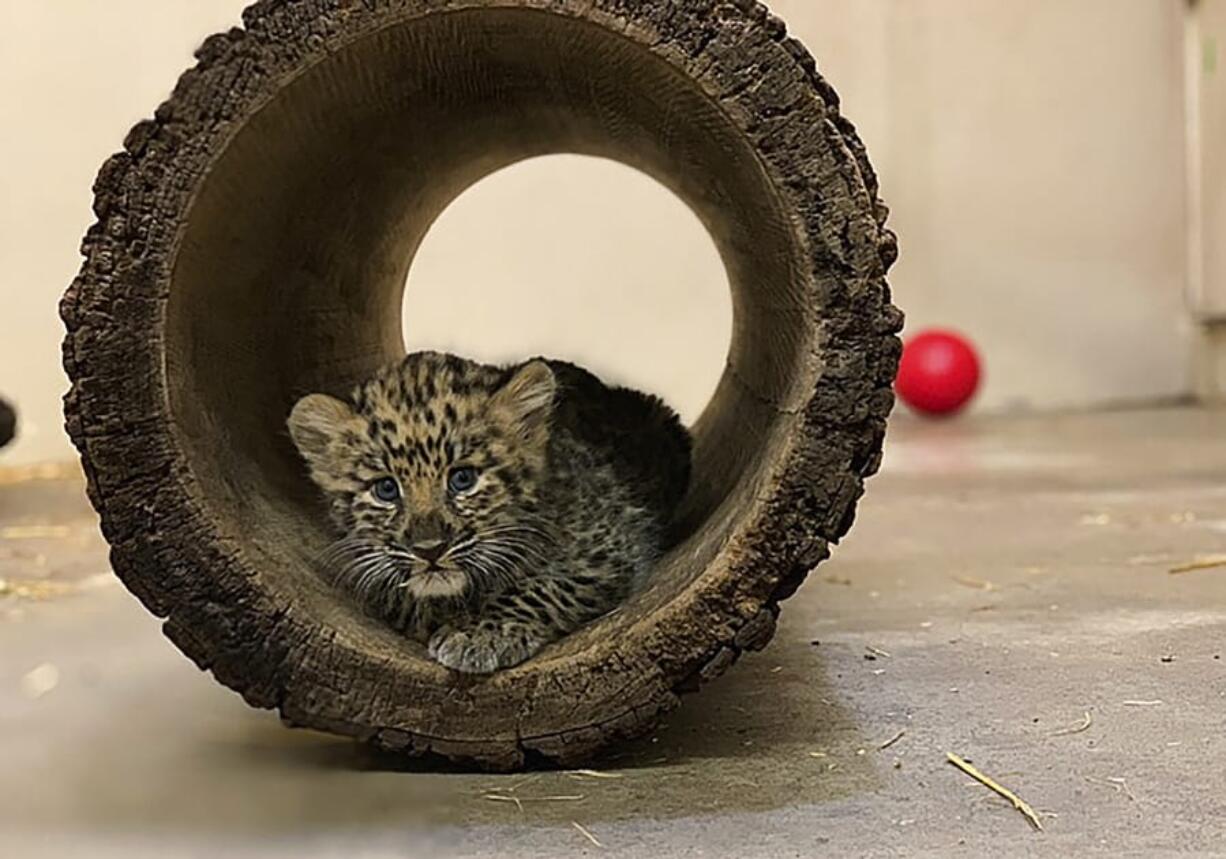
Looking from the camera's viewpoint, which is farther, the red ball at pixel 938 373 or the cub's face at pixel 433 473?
the red ball at pixel 938 373

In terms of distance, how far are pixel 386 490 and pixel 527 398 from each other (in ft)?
0.78

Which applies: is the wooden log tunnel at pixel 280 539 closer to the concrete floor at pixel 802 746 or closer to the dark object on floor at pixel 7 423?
the concrete floor at pixel 802 746

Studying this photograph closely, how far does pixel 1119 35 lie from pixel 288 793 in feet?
20.1

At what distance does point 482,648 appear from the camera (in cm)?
176

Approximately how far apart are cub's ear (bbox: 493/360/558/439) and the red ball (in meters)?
4.40

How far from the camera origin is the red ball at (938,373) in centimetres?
627

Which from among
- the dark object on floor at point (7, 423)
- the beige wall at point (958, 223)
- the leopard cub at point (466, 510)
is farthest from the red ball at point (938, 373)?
the leopard cub at point (466, 510)

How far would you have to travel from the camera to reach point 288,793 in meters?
1.68

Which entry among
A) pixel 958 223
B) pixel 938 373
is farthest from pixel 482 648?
pixel 958 223

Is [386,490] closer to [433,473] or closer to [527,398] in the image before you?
[433,473]

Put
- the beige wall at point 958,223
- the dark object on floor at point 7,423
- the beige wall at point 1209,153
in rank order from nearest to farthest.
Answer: the dark object on floor at point 7,423
the beige wall at point 958,223
the beige wall at point 1209,153

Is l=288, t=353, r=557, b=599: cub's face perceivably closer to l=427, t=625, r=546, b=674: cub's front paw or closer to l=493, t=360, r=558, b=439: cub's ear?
l=493, t=360, r=558, b=439: cub's ear

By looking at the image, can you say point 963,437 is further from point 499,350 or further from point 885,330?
point 885,330

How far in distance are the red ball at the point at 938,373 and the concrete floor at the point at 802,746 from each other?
3.24m
